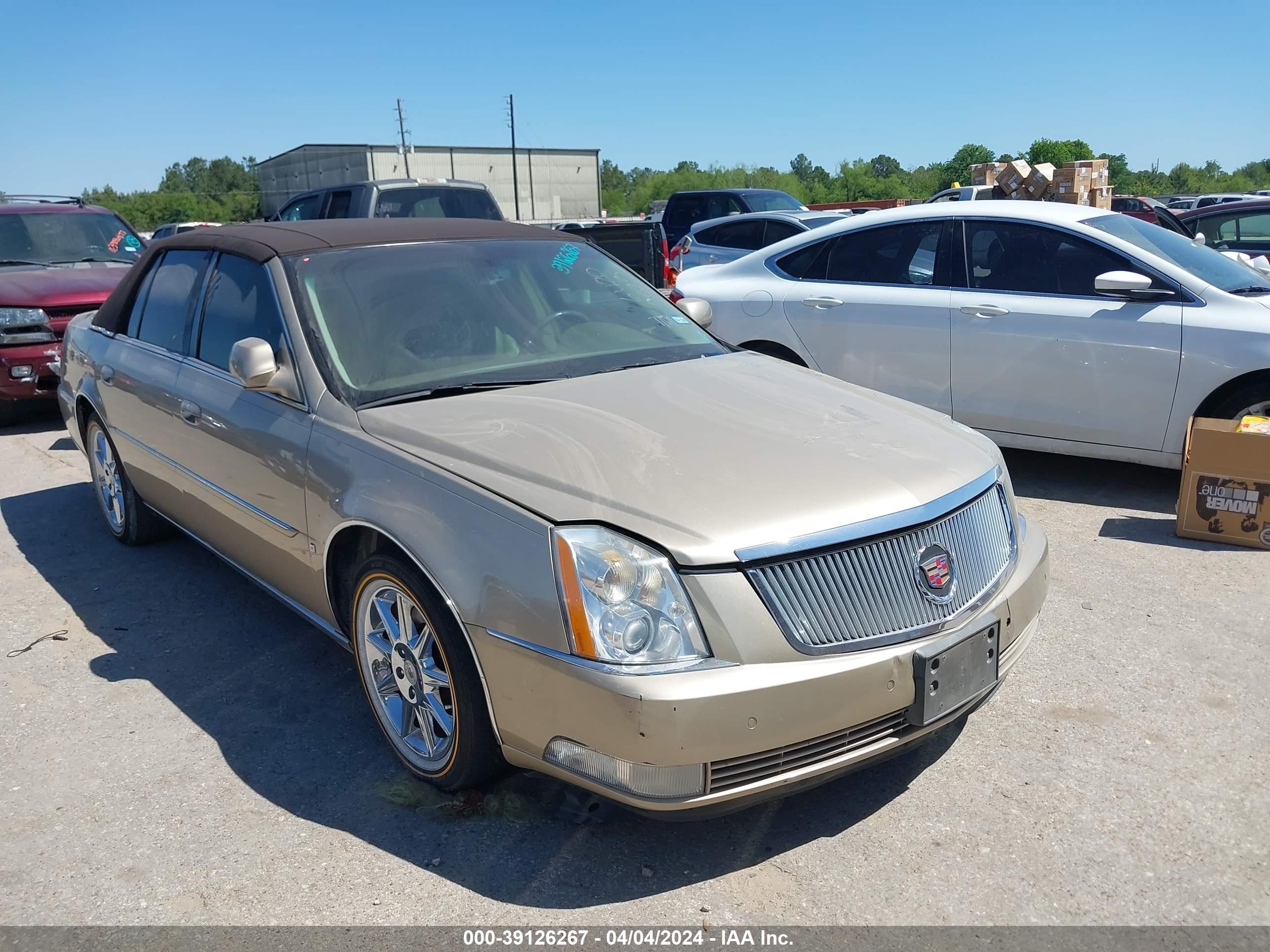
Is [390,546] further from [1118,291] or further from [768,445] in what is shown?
[1118,291]

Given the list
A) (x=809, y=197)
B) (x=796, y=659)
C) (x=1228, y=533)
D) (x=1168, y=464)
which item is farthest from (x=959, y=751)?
(x=809, y=197)

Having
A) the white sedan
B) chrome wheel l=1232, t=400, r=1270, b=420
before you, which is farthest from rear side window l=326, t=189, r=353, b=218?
chrome wheel l=1232, t=400, r=1270, b=420

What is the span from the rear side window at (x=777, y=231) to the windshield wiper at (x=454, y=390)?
1060cm

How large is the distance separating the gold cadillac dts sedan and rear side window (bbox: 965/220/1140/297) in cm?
250

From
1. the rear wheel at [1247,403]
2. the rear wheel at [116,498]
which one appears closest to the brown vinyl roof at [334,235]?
the rear wheel at [116,498]

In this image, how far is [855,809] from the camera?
298 centimetres

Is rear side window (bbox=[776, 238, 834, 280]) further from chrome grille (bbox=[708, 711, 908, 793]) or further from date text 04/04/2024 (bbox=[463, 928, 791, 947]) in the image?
date text 04/04/2024 (bbox=[463, 928, 791, 947])

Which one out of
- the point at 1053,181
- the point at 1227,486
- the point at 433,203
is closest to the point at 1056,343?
the point at 1227,486

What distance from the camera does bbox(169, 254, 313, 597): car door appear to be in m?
3.49

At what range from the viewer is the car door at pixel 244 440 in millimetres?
3490

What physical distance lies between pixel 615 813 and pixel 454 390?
1455 mm

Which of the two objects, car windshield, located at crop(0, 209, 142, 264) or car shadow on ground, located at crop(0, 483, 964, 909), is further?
car windshield, located at crop(0, 209, 142, 264)

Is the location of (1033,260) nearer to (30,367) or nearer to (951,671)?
(951,671)

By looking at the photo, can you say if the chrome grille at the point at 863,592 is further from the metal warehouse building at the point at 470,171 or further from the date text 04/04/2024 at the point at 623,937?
the metal warehouse building at the point at 470,171
